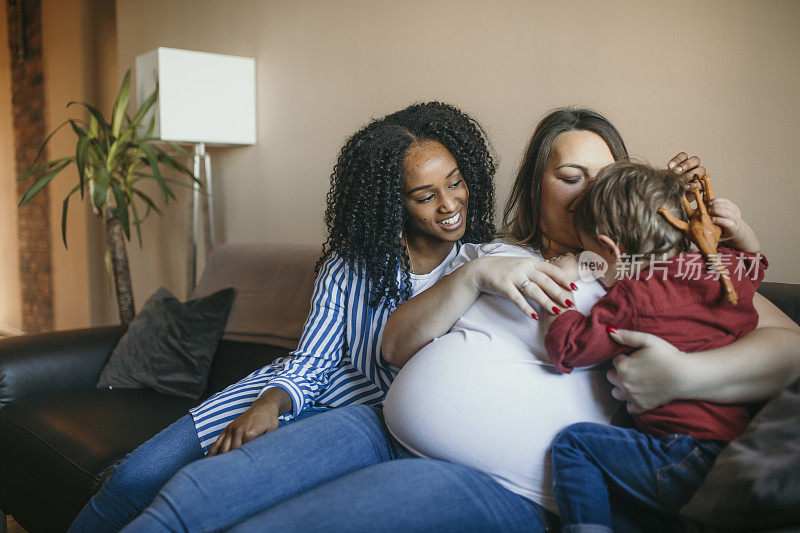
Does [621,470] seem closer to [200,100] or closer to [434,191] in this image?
[434,191]

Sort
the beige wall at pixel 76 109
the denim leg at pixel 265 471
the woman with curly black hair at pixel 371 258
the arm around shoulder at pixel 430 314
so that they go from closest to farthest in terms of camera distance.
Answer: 1. the denim leg at pixel 265 471
2. the arm around shoulder at pixel 430 314
3. the woman with curly black hair at pixel 371 258
4. the beige wall at pixel 76 109

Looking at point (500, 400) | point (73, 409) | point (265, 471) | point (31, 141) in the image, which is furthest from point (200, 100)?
point (31, 141)

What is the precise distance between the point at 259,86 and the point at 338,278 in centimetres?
195

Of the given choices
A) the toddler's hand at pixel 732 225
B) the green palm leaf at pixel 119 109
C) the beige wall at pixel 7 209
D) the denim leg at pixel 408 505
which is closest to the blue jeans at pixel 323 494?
the denim leg at pixel 408 505

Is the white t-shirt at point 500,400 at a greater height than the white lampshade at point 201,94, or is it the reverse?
the white lampshade at point 201,94

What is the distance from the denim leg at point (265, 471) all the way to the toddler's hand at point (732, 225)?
0.75 metres

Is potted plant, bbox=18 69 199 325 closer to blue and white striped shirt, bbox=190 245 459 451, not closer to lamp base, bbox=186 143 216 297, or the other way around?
lamp base, bbox=186 143 216 297

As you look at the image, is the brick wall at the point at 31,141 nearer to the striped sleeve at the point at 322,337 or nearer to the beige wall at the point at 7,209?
the beige wall at the point at 7,209

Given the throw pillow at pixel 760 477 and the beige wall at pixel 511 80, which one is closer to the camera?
the throw pillow at pixel 760 477

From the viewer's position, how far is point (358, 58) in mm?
2629

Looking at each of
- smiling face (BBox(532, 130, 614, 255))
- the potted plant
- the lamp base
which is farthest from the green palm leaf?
smiling face (BBox(532, 130, 614, 255))

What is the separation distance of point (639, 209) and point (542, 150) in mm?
380

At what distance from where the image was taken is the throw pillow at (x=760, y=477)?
771mm

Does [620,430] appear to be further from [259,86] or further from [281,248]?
[259,86]
